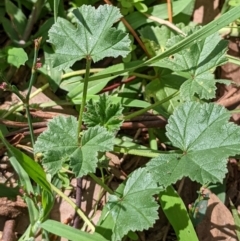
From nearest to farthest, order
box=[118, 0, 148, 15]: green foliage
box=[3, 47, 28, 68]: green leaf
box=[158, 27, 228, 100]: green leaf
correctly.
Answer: box=[158, 27, 228, 100]: green leaf
box=[3, 47, 28, 68]: green leaf
box=[118, 0, 148, 15]: green foliage

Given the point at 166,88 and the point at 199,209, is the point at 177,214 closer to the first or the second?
the point at 199,209

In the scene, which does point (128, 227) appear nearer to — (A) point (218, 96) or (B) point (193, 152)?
(B) point (193, 152)

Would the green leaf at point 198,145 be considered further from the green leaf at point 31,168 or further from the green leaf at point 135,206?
the green leaf at point 31,168

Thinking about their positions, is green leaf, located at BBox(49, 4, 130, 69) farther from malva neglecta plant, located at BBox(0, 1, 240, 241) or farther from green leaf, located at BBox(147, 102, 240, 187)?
green leaf, located at BBox(147, 102, 240, 187)

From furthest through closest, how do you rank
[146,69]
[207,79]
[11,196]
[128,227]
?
[146,69]
[11,196]
[207,79]
[128,227]

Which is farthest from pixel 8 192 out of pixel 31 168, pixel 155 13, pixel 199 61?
pixel 155 13

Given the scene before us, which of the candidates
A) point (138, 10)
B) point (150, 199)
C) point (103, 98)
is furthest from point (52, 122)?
point (138, 10)

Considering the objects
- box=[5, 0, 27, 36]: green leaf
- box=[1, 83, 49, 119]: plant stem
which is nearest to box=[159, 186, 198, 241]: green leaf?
box=[1, 83, 49, 119]: plant stem
